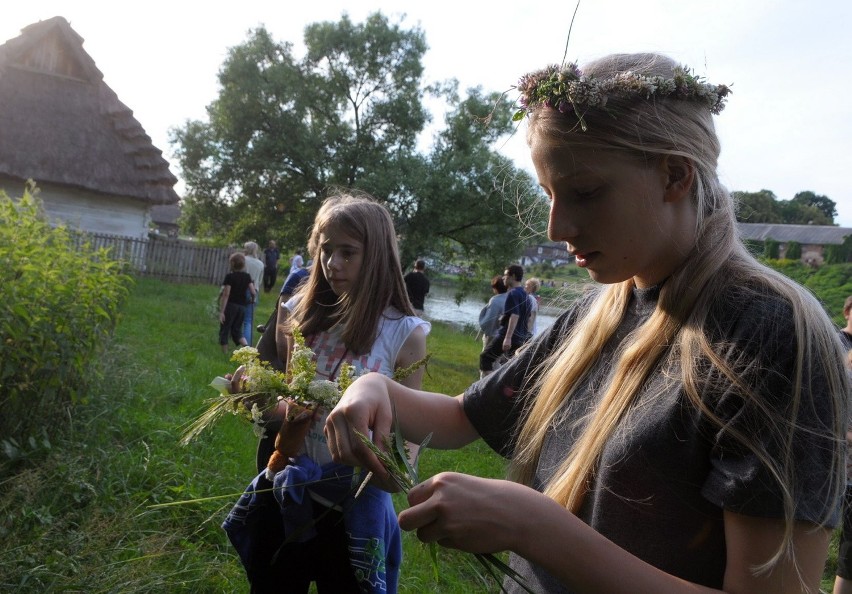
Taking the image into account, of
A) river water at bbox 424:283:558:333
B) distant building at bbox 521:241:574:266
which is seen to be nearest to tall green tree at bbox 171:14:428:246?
river water at bbox 424:283:558:333

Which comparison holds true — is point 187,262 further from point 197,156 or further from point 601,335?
point 601,335

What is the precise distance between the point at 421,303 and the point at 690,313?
11.5 metres

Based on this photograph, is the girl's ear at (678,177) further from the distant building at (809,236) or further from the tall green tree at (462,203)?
the distant building at (809,236)

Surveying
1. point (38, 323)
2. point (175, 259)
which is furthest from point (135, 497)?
point (175, 259)

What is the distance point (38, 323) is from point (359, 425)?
3.34 metres

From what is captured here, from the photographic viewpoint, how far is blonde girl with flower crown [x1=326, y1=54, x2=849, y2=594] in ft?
3.44

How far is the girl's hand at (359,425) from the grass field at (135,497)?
0.36m

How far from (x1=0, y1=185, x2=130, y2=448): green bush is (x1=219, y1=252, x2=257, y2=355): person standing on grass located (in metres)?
5.13

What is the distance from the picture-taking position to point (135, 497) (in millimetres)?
4246

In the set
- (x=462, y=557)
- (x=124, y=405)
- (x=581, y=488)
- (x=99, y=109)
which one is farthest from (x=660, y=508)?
(x=99, y=109)

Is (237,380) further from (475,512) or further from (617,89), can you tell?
(617,89)

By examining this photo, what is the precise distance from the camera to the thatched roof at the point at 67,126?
22.7 metres

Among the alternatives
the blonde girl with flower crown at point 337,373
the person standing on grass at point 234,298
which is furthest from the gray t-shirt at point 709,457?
the person standing on grass at point 234,298

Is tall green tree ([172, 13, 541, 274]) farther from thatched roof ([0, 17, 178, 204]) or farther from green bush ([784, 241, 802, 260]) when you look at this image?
green bush ([784, 241, 802, 260])
